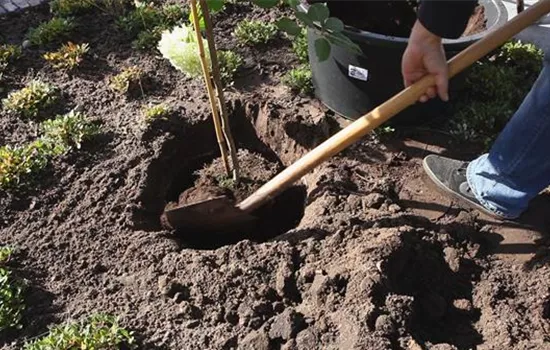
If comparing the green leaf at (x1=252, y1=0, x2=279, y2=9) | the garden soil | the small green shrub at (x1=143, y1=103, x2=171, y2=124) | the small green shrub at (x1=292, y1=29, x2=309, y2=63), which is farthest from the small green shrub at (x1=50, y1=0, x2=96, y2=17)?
the green leaf at (x1=252, y1=0, x2=279, y2=9)

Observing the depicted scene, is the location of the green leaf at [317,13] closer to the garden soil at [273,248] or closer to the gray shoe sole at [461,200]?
the garden soil at [273,248]

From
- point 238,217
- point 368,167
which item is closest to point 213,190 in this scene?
point 238,217

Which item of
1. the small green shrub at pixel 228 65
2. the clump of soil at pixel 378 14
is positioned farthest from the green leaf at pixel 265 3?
the small green shrub at pixel 228 65

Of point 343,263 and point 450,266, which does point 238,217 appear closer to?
point 343,263

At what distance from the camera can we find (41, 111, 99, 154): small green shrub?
336cm

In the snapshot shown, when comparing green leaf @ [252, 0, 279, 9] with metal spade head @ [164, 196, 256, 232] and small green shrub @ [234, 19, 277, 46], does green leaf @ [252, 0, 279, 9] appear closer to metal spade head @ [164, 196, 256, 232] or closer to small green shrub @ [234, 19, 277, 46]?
metal spade head @ [164, 196, 256, 232]

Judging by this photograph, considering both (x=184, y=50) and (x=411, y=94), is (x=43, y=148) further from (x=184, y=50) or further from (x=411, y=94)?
(x=411, y=94)

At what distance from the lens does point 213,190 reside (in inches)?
125

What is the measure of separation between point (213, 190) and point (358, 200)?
72 centimetres

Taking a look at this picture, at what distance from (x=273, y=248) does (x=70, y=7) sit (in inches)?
103

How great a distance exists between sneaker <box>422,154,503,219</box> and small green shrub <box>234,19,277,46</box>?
140 centimetres

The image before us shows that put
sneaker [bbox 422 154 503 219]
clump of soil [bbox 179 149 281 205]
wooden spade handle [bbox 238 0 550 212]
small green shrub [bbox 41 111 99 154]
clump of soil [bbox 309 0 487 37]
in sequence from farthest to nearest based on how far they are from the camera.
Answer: clump of soil [bbox 309 0 487 37] → small green shrub [bbox 41 111 99 154] → clump of soil [bbox 179 149 281 205] → sneaker [bbox 422 154 503 219] → wooden spade handle [bbox 238 0 550 212]

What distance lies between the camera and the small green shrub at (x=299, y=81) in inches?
145

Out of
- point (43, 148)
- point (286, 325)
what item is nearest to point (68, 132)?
point (43, 148)
